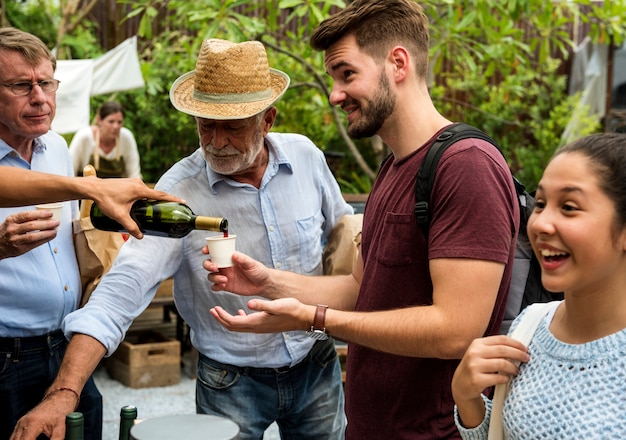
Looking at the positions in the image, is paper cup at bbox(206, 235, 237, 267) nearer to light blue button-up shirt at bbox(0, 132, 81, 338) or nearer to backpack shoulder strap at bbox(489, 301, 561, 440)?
light blue button-up shirt at bbox(0, 132, 81, 338)

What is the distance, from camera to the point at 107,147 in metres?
7.96

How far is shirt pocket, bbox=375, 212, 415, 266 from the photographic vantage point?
6.99ft

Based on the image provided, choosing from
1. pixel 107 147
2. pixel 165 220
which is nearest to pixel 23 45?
pixel 165 220

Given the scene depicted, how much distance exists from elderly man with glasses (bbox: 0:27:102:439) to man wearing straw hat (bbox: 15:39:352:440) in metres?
0.41

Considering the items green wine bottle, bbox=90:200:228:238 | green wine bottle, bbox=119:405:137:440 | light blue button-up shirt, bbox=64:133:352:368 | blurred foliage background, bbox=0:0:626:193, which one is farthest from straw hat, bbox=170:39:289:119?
blurred foliage background, bbox=0:0:626:193

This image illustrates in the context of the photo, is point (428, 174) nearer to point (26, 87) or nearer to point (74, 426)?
point (74, 426)

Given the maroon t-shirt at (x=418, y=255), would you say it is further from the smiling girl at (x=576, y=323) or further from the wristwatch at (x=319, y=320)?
the smiling girl at (x=576, y=323)

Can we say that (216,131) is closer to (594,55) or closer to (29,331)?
(29,331)

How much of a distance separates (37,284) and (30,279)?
3cm

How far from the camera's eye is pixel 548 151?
11.1 m

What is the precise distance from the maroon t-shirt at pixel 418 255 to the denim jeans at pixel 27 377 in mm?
1062

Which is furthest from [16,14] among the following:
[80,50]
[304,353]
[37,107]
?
[304,353]

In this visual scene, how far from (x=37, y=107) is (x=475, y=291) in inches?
70.5

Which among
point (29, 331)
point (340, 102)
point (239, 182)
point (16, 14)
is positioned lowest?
point (16, 14)
